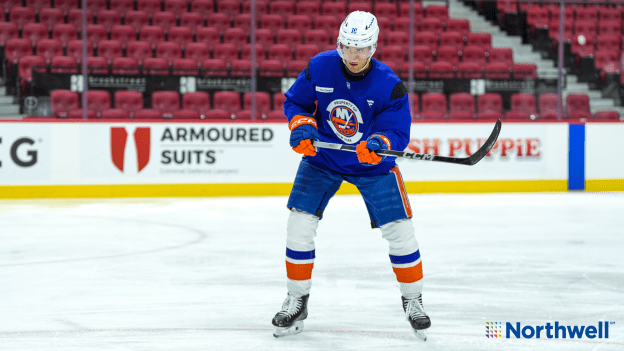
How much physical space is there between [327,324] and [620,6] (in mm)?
9599

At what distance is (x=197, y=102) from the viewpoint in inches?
328

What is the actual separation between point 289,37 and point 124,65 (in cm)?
292

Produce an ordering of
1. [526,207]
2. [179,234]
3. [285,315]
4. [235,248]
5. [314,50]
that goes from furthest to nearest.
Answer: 1. [314,50]
2. [526,207]
3. [179,234]
4. [235,248]
5. [285,315]

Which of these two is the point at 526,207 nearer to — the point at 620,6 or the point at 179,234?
the point at 179,234

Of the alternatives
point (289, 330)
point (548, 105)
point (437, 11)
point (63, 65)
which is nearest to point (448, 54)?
point (437, 11)

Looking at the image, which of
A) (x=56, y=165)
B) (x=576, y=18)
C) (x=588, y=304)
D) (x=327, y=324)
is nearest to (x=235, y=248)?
(x=327, y=324)

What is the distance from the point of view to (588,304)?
2.89 m

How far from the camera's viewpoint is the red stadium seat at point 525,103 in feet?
28.5

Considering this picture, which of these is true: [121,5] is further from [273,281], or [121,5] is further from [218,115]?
[273,281]

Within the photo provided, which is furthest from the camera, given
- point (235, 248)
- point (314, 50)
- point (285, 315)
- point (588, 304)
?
point (314, 50)

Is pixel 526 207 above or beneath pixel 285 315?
beneath

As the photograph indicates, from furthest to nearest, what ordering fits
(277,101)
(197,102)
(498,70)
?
(498,70), (277,101), (197,102)

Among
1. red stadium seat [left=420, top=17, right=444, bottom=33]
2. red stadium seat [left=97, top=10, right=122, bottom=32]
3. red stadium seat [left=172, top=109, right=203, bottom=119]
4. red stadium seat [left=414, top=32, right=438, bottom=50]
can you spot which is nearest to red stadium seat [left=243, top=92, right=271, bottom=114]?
red stadium seat [left=172, top=109, right=203, bottom=119]

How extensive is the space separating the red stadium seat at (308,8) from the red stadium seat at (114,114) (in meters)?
4.16
